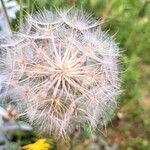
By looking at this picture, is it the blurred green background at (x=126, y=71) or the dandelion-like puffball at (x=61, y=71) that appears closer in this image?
the dandelion-like puffball at (x=61, y=71)

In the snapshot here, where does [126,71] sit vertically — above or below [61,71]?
below

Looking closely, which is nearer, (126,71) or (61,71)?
(61,71)

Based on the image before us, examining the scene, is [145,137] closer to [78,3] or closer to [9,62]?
[78,3]

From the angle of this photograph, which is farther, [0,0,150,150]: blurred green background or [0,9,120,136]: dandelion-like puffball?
[0,0,150,150]: blurred green background

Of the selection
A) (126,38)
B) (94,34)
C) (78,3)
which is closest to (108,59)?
(94,34)
